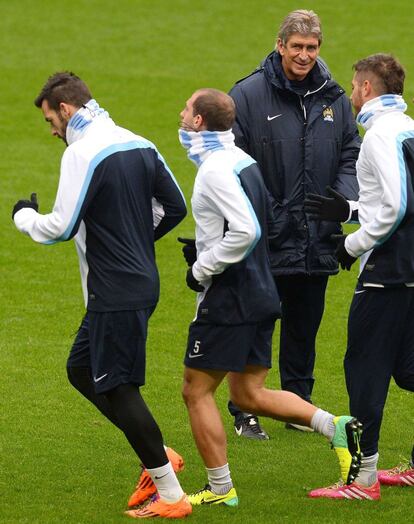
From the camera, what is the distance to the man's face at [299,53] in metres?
8.18

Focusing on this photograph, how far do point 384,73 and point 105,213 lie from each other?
1.59 m

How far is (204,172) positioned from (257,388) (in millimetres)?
1201

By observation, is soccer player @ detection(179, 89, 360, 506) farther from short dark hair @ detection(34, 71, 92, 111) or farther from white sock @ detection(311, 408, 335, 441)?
short dark hair @ detection(34, 71, 92, 111)

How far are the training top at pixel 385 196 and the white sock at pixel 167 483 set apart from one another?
1394mm

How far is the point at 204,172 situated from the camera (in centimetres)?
672

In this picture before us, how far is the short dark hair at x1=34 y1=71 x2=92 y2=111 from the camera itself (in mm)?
6680

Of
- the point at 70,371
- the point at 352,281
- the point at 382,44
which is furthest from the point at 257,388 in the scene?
the point at 382,44

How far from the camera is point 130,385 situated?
673 centimetres

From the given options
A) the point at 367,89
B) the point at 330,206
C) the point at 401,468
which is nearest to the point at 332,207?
the point at 330,206

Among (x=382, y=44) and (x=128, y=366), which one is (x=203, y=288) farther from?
(x=382, y=44)

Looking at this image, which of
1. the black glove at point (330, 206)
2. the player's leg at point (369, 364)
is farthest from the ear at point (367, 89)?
the player's leg at point (369, 364)

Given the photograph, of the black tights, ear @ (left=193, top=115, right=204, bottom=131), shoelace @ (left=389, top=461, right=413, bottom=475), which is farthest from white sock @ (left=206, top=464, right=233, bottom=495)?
ear @ (left=193, top=115, right=204, bottom=131)

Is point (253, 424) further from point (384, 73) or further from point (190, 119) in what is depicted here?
point (384, 73)

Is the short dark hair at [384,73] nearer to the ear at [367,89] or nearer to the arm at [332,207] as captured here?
the ear at [367,89]
